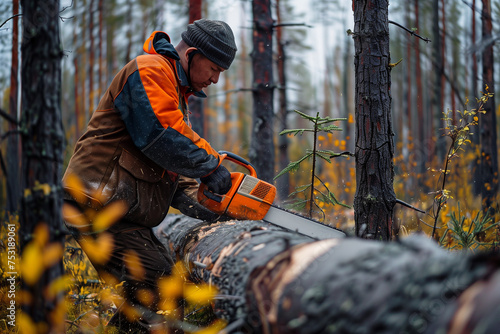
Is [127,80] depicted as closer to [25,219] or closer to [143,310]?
[25,219]

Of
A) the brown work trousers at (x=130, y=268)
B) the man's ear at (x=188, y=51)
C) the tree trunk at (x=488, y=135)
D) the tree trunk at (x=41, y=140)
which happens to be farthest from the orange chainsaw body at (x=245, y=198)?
the tree trunk at (x=488, y=135)

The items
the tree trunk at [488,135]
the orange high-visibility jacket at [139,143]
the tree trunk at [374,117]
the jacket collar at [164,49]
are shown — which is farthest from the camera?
the tree trunk at [488,135]

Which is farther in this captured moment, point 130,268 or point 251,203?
point 251,203

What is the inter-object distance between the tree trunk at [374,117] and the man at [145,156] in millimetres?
1022

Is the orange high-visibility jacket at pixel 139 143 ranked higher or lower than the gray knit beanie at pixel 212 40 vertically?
lower

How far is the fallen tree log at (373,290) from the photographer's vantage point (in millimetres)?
1238

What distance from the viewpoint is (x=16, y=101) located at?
6305mm

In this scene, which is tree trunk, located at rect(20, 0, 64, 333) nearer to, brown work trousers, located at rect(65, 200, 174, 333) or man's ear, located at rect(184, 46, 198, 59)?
brown work trousers, located at rect(65, 200, 174, 333)

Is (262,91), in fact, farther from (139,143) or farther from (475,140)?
(475,140)

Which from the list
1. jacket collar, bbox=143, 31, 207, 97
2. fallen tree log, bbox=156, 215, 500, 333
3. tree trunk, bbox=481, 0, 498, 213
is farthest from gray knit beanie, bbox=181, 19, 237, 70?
tree trunk, bbox=481, 0, 498, 213

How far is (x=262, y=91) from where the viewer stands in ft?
20.0

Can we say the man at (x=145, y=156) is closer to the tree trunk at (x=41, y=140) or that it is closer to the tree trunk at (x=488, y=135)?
the tree trunk at (x=41, y=140)

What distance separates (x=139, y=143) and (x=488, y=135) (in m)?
5.64

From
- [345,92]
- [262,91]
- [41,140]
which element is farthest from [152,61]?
[345,92]
